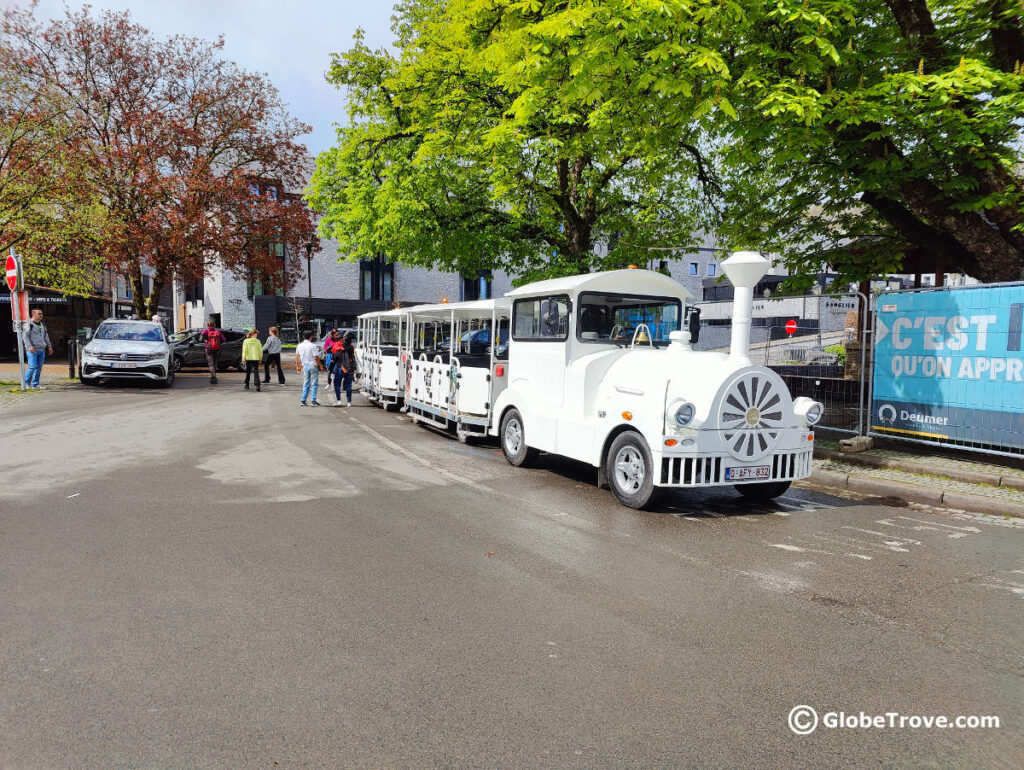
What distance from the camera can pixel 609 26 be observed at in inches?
308

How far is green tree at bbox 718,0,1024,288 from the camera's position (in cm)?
817

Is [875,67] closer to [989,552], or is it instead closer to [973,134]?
[973,134]

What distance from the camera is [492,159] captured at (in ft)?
54.7

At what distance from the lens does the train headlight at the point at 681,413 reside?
6.58 metres

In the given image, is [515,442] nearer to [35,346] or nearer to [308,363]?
[308,363]

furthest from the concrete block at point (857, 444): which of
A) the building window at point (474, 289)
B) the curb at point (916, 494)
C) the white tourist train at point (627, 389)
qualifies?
the building window at point (474, 289)

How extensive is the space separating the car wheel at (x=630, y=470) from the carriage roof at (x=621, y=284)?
199cm

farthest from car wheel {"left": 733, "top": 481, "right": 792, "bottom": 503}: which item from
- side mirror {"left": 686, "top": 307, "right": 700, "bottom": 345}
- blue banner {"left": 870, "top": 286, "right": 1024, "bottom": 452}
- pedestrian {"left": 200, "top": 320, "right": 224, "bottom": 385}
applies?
pedestrian {"left": 200, "top": 320, "right": 224, "bottom": 385}

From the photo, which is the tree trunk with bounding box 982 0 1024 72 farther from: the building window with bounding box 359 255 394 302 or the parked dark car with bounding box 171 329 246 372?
the building window with bounding box 359 255 394 302

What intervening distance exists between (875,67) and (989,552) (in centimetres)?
710

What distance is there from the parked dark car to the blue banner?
2312cm

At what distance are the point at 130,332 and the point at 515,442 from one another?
1487cm

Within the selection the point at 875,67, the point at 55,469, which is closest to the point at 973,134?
A: the point at 875,67

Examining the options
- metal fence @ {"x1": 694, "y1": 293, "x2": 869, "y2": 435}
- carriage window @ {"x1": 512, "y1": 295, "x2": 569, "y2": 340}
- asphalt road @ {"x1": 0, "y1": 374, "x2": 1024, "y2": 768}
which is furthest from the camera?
metal fence @ {"x1": 694, "y1": 293, "x2": 869, "y2": 435}
